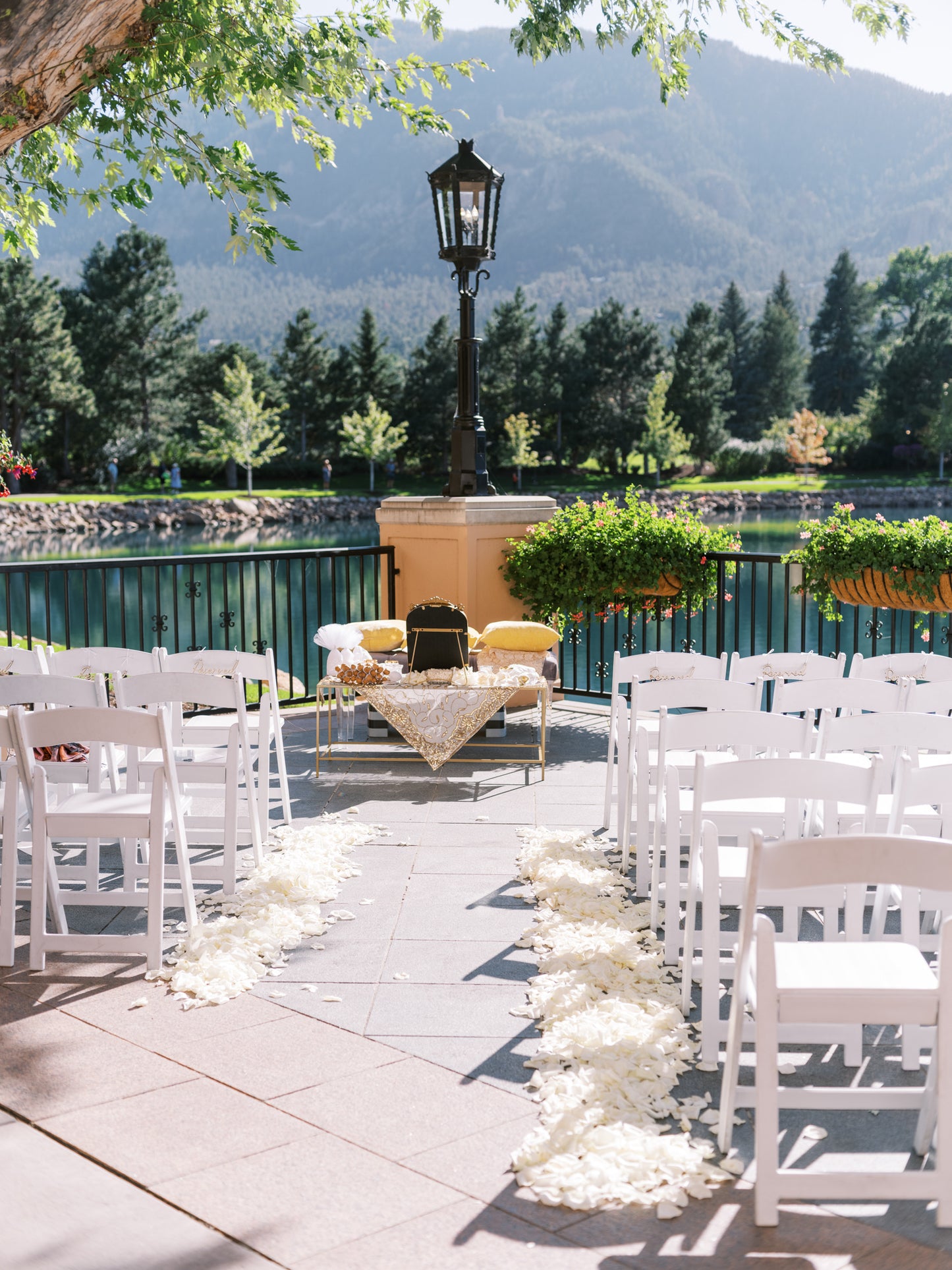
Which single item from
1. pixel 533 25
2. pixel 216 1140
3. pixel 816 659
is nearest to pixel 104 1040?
pixel 216 1140

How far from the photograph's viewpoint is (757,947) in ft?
7.88

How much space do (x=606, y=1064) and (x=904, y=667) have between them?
2883 millimetres

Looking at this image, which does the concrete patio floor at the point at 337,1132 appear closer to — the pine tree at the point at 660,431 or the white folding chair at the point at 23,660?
the white folding chair at the point at 23,660

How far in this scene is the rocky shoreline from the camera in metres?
45.5

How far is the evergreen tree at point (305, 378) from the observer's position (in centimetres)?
6156

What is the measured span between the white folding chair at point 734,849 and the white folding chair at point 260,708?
6.71 ft

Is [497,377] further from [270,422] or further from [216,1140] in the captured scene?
[216,1140]

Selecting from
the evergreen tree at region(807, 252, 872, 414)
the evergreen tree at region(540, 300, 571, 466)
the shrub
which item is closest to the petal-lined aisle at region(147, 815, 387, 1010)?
the evergreen tree at region(540, 300, 571, 466)

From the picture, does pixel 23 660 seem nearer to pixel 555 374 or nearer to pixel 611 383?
pixel 555 374

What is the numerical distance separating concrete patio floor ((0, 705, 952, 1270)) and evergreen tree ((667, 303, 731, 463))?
6446 cm

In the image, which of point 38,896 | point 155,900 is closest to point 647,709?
point 155,900

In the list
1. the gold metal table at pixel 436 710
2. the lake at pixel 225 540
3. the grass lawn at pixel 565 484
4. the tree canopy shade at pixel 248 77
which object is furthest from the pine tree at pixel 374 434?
the gold metal table at pixel 436 710

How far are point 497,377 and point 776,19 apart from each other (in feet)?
185

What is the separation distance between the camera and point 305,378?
6228cm
